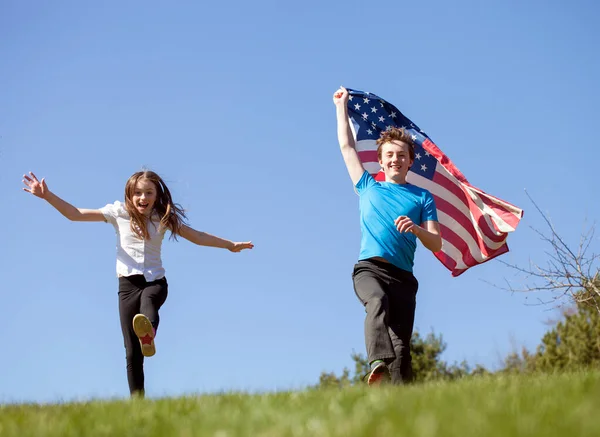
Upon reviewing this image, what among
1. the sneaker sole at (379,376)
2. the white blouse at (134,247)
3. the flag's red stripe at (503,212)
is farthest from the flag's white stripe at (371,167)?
the sneaker sole at (379,376)

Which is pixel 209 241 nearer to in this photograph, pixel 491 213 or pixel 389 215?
pixel 389 215

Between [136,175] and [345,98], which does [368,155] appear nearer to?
[345,98]

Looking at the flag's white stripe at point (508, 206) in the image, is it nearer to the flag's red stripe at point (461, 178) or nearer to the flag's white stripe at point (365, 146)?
the flag's red stripe at point (461, 178)

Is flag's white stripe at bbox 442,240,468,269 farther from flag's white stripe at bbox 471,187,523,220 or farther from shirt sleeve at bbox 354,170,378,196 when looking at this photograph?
shirt sleeve at bbox 354,170,378,196

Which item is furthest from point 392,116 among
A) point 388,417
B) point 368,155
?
point 388,417

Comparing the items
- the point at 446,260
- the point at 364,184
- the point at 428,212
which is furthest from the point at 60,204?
the point at 446,260

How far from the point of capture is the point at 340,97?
8.20 meters

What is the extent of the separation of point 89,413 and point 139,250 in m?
3.54

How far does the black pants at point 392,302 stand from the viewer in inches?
255

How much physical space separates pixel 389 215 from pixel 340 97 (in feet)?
5.70

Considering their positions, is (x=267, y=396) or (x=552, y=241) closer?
(x=267, y=396)

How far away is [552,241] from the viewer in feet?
34.5

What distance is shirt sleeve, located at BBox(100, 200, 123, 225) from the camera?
782 cm

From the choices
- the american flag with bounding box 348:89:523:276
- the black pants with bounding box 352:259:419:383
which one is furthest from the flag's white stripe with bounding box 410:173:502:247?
the black pants with bounding box 352:259:419:383
